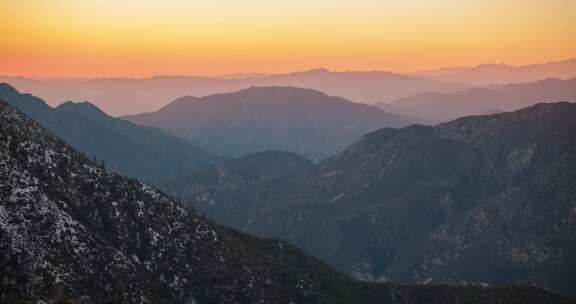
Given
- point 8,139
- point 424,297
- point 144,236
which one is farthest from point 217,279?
point 424,297

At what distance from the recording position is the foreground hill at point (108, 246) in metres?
119

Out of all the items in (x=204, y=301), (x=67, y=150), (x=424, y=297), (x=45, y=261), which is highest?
(x=67, y=150)

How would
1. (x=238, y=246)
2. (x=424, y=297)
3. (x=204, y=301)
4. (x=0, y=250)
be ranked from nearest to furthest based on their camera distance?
(x=0, y=250)
(x=204, y=301)
(x=238, y=246)
(x=424, y=297)

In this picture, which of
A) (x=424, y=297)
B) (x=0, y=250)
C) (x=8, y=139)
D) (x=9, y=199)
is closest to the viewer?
(x=0, y=250)

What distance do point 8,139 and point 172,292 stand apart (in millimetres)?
51882

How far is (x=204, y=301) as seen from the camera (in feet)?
A: 479

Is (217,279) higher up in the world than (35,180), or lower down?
lower down

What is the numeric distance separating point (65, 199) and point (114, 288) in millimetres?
25770

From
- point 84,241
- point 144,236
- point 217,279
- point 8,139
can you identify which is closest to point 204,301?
point 217,279

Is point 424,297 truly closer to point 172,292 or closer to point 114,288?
point 172,292

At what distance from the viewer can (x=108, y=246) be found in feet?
443

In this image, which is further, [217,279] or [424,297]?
[424,297]

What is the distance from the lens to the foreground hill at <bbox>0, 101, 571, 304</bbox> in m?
119

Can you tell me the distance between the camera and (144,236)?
147 metres
